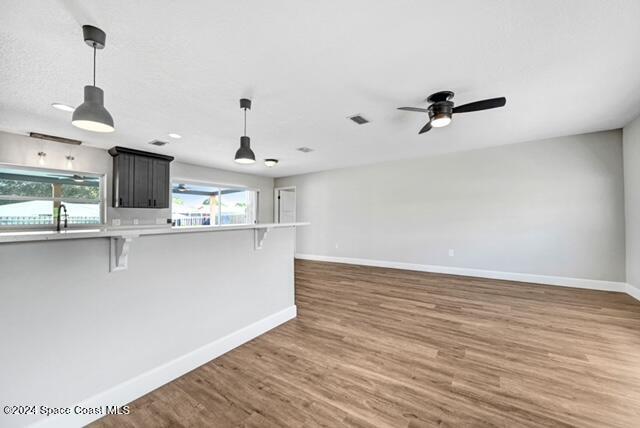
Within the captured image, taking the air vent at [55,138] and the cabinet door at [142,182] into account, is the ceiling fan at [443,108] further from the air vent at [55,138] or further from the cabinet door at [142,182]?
the air vent at [55,138]

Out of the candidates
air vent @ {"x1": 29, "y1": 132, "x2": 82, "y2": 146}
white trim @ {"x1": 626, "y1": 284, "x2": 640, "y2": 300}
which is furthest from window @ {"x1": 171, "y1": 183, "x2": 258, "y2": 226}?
white trim @ {"x1": 626, "y1": 284, "x2": 640, "y2": 300}

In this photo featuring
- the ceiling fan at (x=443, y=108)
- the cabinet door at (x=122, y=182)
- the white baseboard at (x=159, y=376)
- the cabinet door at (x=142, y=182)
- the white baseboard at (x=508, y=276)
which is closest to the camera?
the white baseboard at (x=159, y=376)

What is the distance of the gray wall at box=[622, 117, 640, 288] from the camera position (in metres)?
3.57

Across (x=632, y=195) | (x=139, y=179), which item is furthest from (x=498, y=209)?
(x=139, y=179)

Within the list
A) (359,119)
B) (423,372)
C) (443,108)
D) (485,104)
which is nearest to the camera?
(423,372)

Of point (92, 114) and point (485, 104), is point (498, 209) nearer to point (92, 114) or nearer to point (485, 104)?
point (485, 104)

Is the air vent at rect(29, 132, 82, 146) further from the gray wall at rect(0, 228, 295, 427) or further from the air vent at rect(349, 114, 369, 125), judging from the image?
the air vent at rect(349, 114, 369, 125)

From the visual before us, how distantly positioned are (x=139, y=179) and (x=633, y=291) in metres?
8.40

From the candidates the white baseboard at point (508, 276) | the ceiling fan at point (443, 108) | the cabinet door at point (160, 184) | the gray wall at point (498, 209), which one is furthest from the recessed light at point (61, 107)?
the white baseboard at point (508, 276)

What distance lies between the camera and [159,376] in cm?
184

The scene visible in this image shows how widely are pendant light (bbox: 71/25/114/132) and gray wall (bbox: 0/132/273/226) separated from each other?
357 centimetres

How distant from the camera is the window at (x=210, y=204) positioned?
623cm

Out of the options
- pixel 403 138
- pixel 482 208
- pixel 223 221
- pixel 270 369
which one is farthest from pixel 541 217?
pixel 223 221

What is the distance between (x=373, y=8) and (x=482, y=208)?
469 centimetres
